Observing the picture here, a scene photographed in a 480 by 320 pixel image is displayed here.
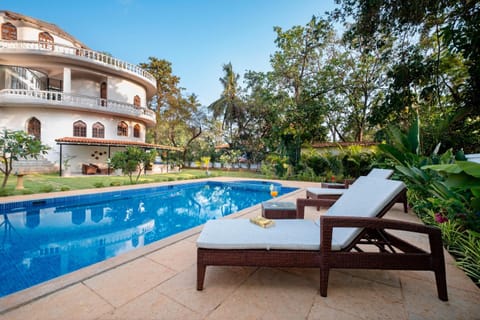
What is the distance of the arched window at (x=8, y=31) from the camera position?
1585 centimetres

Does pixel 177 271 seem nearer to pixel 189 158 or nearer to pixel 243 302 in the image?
pixel 243 302

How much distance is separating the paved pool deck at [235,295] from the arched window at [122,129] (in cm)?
1826

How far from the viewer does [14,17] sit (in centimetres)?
1582

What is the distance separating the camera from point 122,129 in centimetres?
1820

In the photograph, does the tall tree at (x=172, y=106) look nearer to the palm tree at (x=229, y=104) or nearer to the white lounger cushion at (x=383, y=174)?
the palm tree at (x=229, y=104)

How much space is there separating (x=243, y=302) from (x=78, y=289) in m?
1.68

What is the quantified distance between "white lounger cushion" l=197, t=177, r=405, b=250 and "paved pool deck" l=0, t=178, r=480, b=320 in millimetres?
480

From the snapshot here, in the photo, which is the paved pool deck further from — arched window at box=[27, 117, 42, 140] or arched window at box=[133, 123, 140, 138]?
arched window at box=[133, 123, 140, 138]

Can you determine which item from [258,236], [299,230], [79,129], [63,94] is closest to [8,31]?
[63,94]

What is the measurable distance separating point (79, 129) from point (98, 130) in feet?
4.06

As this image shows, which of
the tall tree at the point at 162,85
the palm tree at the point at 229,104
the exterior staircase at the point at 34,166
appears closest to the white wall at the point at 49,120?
the exterior staircase at the point at 34,166

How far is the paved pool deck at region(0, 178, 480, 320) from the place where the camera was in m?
1.73

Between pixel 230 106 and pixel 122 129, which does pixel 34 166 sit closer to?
pixel 122 129

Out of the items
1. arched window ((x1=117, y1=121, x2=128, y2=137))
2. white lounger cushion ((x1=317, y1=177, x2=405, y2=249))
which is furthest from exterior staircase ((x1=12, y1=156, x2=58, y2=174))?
white lounger cushion ((x1=317, y1=177, x2=405, y2=249))
